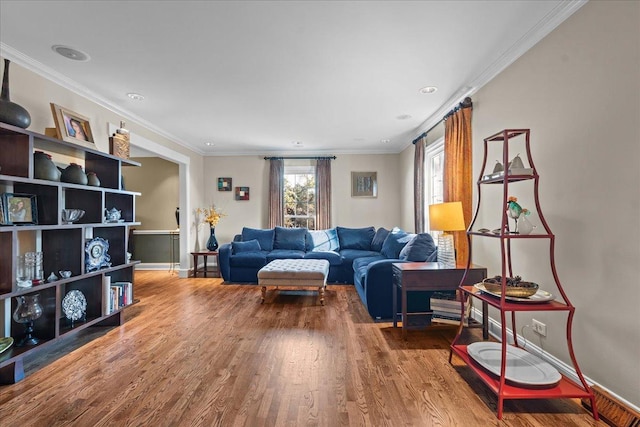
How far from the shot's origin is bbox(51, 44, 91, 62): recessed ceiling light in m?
2.59

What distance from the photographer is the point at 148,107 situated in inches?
157

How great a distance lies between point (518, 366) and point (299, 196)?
5.19 meters

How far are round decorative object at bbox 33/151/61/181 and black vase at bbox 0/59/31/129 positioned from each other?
264 mm

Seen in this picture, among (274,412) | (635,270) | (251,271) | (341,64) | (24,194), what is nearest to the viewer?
(635,270)

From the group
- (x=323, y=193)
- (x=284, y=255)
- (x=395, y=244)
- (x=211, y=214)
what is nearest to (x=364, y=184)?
(x=323, y=193)

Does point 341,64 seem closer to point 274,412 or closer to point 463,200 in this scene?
point 463,200

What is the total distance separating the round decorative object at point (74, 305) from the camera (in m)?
2.84

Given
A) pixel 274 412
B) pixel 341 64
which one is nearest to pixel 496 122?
pixel 341 64

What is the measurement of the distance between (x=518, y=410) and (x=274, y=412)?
1.44 meters

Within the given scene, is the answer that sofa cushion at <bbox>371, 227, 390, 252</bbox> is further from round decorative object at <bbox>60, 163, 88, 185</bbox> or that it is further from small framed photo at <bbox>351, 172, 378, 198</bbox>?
round decorative object at <bbox>60, 163, 88, 185</bbox>

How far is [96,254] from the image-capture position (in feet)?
10.2

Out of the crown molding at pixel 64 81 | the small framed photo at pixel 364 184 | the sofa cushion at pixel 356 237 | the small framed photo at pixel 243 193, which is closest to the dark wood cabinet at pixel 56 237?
the crown molding at pixel 64 81

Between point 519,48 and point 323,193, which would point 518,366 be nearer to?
point 519,48

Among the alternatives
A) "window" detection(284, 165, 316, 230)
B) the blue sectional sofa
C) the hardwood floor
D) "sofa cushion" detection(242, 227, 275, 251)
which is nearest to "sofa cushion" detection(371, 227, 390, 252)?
the blue sectional sofa
